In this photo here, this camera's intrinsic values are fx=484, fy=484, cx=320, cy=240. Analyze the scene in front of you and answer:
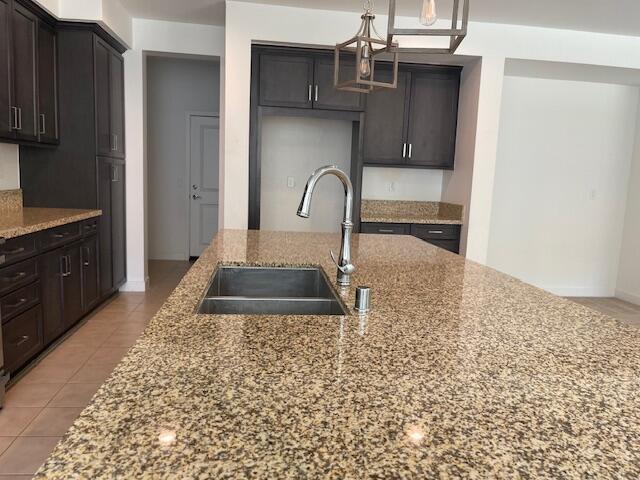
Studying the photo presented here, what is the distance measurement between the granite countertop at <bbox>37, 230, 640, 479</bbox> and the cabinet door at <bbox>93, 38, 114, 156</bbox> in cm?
323

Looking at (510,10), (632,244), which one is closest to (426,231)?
(510,10)

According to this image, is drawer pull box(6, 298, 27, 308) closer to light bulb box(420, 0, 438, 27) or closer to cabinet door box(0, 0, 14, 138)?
cabinet door box(0, 0, 14, 138)

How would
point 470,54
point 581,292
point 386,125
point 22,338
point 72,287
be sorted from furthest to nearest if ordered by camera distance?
point 581,292 → point 386,125 → point 470,54 → point 72,287 → point 22,338

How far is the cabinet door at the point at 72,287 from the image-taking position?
133 inches

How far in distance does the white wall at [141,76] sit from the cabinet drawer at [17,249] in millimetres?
1848

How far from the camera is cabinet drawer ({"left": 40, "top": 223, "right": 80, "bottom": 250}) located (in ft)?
9.92

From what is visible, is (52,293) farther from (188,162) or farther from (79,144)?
(188,162)

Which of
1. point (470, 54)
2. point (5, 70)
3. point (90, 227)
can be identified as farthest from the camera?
point (470, 54)

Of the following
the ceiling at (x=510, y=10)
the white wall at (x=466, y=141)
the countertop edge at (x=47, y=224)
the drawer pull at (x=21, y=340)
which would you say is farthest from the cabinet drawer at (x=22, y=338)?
the white wall at (x=466, y=141)

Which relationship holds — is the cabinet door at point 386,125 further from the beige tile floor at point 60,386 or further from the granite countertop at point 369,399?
the granite countertop at point 369,399

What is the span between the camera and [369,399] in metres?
0.76

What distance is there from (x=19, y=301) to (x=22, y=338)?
0.71ft

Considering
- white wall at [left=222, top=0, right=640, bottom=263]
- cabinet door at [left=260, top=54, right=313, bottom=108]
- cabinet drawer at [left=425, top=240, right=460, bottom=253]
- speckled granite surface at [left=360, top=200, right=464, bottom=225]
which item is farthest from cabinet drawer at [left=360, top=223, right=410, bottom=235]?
cabinet door at [left=260, top=54, right=313, bottom=108]

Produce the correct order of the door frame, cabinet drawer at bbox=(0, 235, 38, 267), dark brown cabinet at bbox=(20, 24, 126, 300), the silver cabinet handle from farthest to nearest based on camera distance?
the door frame < dark brown cabinet at bbox=(20, 24, 126, 300) < the silver cabinet handle < cabinet drawer at bbox=(0, 235, 38, 267)
